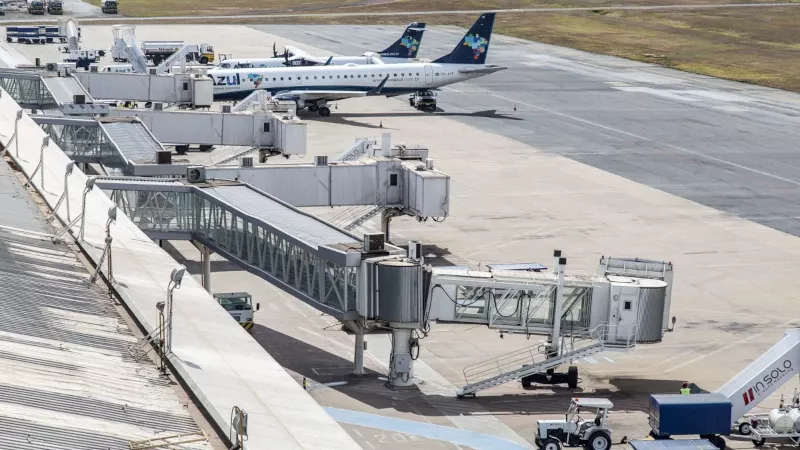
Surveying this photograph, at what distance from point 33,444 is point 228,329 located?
31.9 feet

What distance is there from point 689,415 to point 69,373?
22.1m

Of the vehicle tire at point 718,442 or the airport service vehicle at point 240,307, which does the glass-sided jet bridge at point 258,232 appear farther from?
the vehicle tire at point 718,442

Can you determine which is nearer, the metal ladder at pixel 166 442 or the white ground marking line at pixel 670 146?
the metal ladder at pixel 166 442

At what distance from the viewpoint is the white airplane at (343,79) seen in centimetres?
11575

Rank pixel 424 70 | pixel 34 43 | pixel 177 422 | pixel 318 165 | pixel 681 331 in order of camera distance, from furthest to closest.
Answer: pixel 34 43
pixel 424 70
pixel 318 165
pixel 681 331
pixel 177 422

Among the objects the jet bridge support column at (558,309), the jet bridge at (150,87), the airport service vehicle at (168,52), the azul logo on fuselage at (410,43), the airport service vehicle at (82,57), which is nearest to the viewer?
the jet bridge support column at (558,309)

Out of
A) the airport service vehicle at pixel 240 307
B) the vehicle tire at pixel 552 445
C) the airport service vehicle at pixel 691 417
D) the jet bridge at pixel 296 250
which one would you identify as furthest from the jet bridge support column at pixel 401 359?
the airport service vehicle at pixel 691 417

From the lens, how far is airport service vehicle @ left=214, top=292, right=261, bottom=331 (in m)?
54.7

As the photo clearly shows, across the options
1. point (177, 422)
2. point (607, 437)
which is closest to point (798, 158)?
point (607, 437)

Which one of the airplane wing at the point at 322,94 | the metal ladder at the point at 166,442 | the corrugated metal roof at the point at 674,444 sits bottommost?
the corrugated metal roof at the point at 674,444

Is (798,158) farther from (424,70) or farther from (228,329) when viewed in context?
(228,329)

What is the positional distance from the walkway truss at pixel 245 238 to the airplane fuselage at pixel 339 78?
57.8 meters

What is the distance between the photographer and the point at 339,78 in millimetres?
119688

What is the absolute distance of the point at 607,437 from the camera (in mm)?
43062
